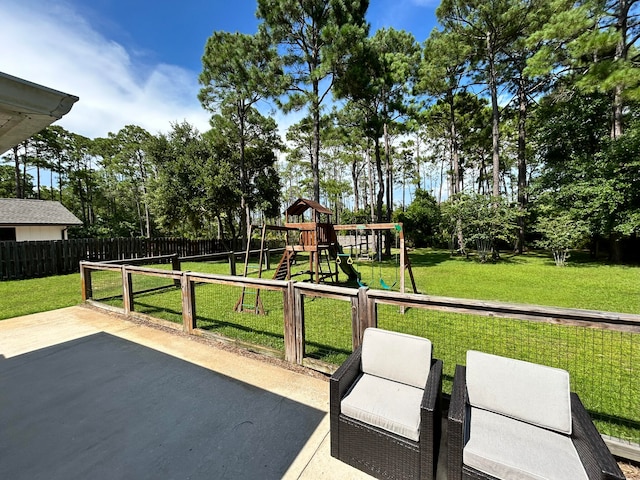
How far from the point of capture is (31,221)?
14555 mm

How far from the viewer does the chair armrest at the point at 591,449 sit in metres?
1.10

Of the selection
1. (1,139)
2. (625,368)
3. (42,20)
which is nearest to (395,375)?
(625,368)

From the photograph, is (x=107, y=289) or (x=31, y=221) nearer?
(x=107, y=289)

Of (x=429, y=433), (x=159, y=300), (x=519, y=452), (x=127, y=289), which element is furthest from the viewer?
(x=159, y=300)

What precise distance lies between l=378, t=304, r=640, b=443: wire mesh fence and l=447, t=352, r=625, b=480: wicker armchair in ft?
2.43

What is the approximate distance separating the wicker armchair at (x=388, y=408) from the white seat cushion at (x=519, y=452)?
0.23 meters

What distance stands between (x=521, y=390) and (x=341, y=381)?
1081 mm

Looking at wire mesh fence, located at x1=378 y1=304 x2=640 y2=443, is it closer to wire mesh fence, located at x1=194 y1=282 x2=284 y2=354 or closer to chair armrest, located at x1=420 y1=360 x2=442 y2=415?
chair armrest, located at x1=420 y1=360 x2=442 y2=415

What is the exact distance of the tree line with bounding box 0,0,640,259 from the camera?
10086mm

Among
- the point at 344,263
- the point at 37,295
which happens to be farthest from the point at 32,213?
the point at 344,263

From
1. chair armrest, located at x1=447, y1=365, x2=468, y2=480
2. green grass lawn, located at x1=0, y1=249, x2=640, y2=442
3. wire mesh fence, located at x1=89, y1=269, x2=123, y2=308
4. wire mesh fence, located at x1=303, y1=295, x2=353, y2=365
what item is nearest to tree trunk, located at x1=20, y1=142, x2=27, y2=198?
green grass lawn, located at x1=0, y1=249, x2=640, y2=442

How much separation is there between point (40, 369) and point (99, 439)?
1878 mm

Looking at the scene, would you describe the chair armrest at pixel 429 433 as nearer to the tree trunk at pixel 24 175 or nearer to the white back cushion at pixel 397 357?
the white back cushion at pixel 397 357

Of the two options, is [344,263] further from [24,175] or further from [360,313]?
[24,175]
